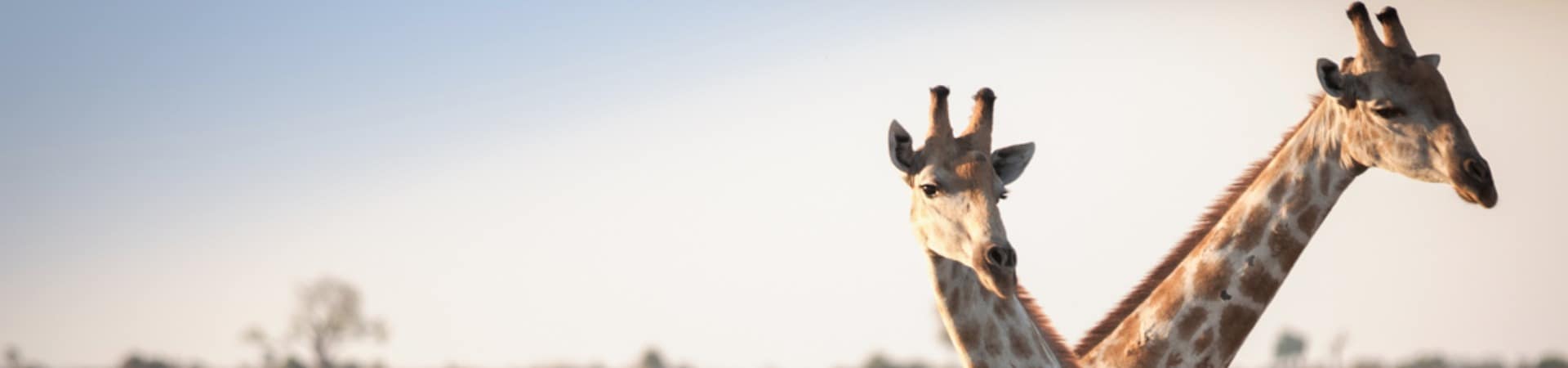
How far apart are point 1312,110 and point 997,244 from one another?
4.70 meters

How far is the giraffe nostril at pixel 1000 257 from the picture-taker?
12.7 meters

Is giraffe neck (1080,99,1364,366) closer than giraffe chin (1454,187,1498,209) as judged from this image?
No

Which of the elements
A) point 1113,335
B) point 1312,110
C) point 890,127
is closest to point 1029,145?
point 890,127

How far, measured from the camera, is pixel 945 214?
521 inches

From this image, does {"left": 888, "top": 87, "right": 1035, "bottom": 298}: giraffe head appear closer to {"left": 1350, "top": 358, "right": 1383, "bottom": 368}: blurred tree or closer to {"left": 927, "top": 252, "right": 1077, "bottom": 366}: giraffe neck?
{"left": 927, "top": 252, "right": 1077, "bottom": 366}: giraffe neck

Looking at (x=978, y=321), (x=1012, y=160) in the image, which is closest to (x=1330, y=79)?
(x=1012, y=160)

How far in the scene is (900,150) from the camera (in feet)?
45.3

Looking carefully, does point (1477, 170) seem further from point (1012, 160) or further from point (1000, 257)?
point (1000, 257)

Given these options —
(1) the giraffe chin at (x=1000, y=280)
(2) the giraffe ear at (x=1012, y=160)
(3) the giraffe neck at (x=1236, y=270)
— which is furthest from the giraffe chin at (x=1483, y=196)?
(1) the giraffe chin at (x=1000, y=280)

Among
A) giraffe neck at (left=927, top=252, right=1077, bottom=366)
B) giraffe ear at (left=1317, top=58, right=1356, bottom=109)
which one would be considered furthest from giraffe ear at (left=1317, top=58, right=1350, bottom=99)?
giraffe neck at (left=927, top=252, right=1077, bottom=366)

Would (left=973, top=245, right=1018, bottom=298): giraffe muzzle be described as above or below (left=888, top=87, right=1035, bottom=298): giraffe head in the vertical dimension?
below

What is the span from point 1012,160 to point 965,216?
1336 mm

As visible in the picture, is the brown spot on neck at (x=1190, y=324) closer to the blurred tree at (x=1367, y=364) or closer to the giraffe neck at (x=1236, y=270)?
the giraffe neck at (x=1236, y=270)

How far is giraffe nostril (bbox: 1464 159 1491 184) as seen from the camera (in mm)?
14891
